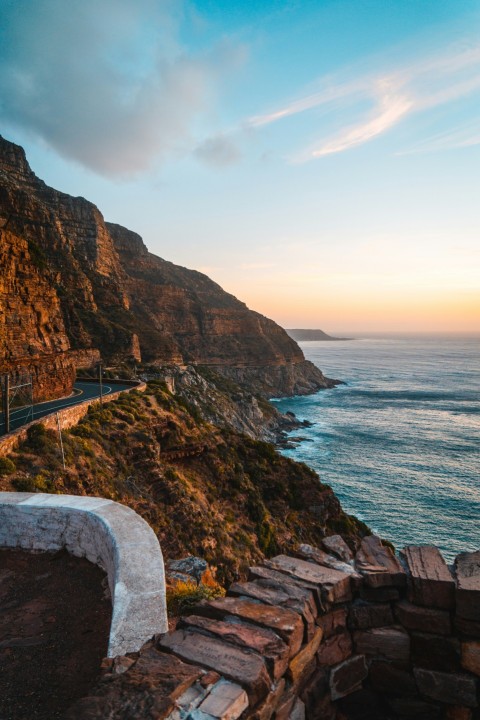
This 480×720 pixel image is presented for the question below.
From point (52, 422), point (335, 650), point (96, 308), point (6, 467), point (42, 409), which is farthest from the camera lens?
point (96, 308)

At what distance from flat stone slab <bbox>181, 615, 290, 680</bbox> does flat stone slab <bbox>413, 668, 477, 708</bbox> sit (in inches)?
85.0

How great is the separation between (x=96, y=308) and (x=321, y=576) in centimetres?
6529

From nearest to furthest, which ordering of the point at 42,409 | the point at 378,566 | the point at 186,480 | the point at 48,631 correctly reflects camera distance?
the point at 48,631, the point at 378,566, the point at 42,409, the point at 186,480

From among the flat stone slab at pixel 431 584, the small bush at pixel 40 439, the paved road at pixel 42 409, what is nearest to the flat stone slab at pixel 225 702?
the flat stone slab at pixel 431 584

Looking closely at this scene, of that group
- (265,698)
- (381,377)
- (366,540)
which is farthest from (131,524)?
(381,377)

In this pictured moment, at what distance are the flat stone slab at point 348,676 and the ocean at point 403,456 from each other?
30882 mm

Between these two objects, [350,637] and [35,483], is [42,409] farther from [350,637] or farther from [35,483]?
[350,637]

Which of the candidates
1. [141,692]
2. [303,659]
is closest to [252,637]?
[303,659]

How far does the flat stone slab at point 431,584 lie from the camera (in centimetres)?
449

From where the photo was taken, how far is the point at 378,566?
5.07 meters

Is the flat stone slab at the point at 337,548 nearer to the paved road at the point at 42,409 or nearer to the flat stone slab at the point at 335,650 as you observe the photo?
the flat stone slab at the point at 335,650

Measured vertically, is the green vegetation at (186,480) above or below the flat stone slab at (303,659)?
below

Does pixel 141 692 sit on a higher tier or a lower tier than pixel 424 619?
higher

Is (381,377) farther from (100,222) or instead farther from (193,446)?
(193,446)
